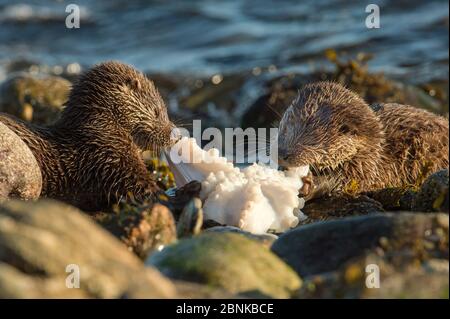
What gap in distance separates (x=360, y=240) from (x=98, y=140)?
2852mm

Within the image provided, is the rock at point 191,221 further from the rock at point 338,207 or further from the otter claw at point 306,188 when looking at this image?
the otter claw at point 306,188

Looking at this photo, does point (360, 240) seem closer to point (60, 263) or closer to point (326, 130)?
point (60, 263)

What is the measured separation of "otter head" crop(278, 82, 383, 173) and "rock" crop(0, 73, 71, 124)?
14.5 ft

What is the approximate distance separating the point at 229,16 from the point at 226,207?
13.2 metres

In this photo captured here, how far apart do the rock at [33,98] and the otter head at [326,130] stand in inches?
174

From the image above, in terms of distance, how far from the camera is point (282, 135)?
281 inches

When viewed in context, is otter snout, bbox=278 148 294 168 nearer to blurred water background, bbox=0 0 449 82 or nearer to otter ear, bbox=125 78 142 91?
otter ear, bbox=125 78 142 91

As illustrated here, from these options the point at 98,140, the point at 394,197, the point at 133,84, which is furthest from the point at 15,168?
the point at 394,197

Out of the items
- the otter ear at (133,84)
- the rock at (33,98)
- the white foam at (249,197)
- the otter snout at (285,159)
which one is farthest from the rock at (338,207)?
the rock at (33,98)

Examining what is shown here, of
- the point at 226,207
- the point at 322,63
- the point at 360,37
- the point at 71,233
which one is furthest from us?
the point at 360,37

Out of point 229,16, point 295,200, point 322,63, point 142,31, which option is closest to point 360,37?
point 322,63

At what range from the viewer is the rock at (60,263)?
11.9 feet

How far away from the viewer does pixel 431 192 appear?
18.1 ft
